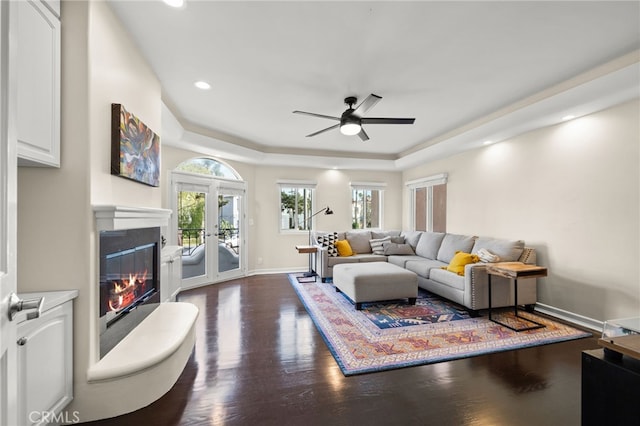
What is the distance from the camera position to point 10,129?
32.8 inches

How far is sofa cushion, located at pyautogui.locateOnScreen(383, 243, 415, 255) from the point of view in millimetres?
5621

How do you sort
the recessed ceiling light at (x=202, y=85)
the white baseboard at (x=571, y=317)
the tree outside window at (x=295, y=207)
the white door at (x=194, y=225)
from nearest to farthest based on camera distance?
1. the recessed ceiling light at (x=202, y=85)
2. the white baseboard at (x=571, y=317)
3. the white door at (x=194, y=225)
4. the tree outside window at (x=295, y=207)

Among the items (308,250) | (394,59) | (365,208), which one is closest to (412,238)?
(365,208)

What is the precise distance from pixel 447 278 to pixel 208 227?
13.4 feet

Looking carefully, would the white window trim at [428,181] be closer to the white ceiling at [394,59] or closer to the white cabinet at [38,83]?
the white ceiling at [394,59]

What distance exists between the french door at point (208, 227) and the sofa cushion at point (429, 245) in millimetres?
3591

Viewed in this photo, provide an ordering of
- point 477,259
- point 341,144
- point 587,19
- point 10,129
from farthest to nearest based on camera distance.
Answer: point 341,144 → point 477,259 → point 587,19 → point 10,129

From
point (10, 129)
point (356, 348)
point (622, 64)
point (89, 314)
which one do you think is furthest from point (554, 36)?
point (89, 314)

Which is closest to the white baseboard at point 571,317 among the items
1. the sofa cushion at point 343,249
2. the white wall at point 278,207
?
the sofa cushion at point 343,249

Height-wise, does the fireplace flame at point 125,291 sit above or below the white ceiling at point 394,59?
below

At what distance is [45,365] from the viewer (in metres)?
1.47

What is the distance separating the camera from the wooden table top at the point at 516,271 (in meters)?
3.06

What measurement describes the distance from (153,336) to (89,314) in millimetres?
513

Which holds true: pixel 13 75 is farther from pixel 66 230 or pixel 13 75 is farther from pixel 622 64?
pixel 622 64
